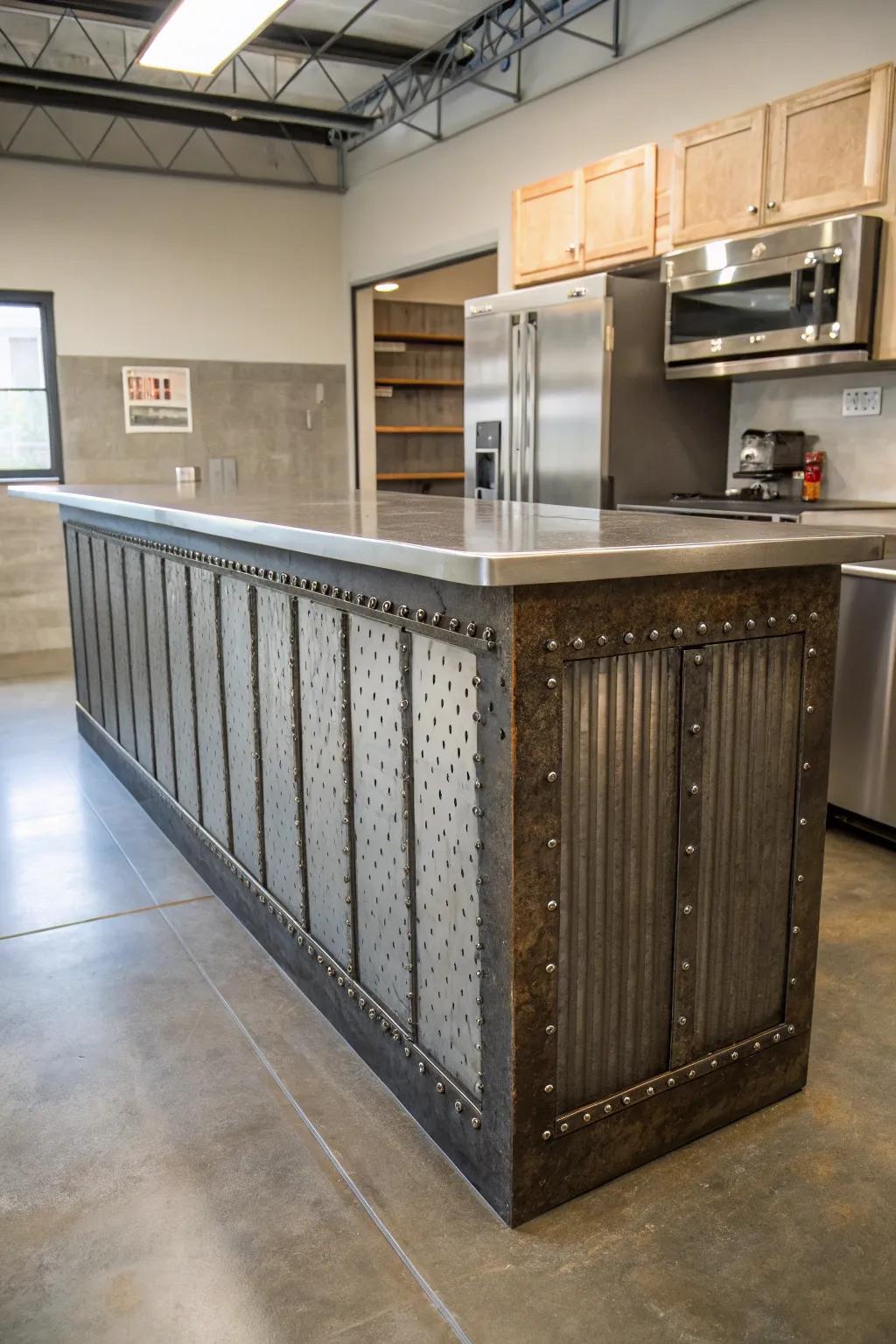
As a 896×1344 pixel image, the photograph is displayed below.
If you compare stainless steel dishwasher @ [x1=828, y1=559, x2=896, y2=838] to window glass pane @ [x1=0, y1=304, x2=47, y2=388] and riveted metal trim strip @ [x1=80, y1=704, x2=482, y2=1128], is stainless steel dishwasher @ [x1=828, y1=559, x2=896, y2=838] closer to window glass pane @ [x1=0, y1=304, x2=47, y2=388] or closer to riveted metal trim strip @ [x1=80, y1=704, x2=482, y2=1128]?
riveted metal trim strip @ [x1=80, y1=704, x2=482, y2=1128]

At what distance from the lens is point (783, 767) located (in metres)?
1.94

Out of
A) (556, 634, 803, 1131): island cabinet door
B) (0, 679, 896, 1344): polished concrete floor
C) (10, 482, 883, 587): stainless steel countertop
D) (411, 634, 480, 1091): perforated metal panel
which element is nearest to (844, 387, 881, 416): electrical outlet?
(10, 482, 883, 587): stainless steel countertop

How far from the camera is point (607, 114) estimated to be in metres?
5.27

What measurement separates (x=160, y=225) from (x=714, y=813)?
22.1 ft

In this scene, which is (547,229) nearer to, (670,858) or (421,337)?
(421,337)

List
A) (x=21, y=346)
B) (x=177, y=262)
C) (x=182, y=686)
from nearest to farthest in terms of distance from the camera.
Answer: (x=182, y=686)
(x=21, y=346)
(x=177, y=262)

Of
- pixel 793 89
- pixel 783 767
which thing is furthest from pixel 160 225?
pixel 783 767

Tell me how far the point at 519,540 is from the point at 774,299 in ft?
10.1

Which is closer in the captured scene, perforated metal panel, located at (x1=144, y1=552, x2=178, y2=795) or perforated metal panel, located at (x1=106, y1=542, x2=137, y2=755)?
perforated metal panel, located at (x1=144, y1=552, x2=178, y2=795)

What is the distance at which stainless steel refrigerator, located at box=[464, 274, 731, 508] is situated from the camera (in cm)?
488

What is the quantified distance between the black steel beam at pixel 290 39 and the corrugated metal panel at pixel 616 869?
4.95 metres

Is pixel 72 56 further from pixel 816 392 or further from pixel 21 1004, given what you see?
pixel 21 1004

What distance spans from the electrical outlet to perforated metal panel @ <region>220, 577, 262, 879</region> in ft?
9.43

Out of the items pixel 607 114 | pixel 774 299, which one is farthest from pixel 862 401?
pixel 607 114
